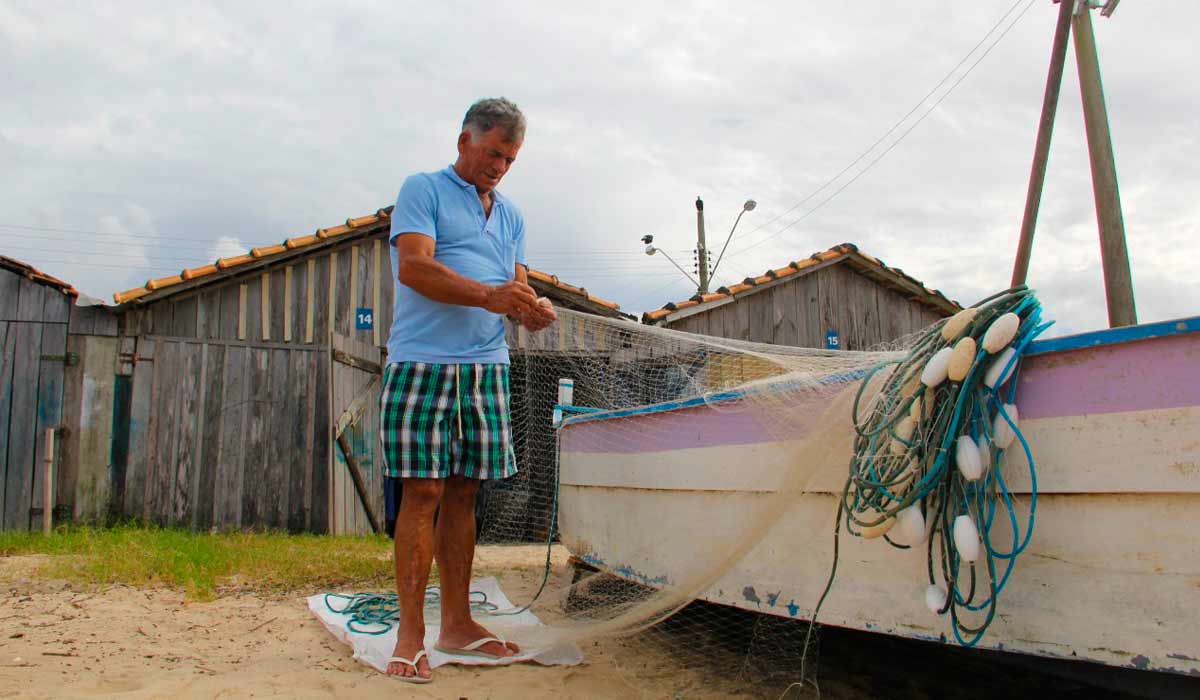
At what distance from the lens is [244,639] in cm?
312

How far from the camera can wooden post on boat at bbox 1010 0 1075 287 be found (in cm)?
754

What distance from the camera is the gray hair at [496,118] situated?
2930 mm

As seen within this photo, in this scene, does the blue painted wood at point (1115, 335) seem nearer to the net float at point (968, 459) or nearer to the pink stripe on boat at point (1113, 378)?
the pink stripe on boat at point (1113, 378)

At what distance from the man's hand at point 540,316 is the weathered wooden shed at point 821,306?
557 cm

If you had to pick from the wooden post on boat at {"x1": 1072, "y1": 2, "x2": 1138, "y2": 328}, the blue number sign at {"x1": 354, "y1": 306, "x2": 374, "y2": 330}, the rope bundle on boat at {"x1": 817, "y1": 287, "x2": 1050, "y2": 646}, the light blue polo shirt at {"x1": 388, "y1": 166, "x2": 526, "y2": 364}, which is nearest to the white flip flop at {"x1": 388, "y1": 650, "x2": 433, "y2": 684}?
the light blue polo shirt at {"x1": 388, "y1": 166, "x2": 526, "y2": 364}

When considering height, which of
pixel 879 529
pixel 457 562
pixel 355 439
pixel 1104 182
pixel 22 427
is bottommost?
pixel 457 562

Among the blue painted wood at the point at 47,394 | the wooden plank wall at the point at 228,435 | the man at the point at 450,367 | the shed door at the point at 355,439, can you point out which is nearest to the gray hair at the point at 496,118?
the man at the point at 450,367

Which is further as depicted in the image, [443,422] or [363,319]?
[363,319]

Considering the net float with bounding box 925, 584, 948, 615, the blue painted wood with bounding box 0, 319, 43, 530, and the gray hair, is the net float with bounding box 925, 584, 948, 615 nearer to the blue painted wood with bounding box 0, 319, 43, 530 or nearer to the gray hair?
the gray hair

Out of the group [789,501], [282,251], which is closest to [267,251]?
[282,251]

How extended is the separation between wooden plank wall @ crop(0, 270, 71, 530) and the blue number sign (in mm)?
2479

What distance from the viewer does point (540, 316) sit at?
116 inches

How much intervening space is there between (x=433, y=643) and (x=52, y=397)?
5895mm

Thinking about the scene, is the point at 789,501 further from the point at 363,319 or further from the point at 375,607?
the point at 363,319
